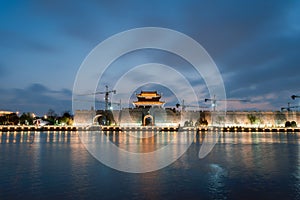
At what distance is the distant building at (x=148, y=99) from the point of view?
73.2 metres

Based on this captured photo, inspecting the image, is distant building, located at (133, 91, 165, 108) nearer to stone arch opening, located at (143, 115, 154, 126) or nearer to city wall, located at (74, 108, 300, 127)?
city wall, located at (74, 108, 300, 127)

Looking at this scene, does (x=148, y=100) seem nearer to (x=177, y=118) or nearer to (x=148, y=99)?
(x=148, y=99)

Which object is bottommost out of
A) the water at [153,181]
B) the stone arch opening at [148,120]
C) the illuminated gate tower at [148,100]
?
the water at [153,181]

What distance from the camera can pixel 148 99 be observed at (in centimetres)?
7356

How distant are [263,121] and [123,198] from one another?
2382 inches

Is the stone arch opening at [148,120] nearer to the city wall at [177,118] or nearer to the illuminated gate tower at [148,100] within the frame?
the city wall at [177,118]

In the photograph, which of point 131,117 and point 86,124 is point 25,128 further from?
point 131,117

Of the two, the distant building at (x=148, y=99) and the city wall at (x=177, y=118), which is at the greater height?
the distant building at (x=148, y=99)

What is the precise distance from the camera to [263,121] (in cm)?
6247

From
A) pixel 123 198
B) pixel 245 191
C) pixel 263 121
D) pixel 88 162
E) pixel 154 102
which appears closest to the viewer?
pixel 123 198

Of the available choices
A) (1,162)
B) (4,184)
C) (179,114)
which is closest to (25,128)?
(179,114)

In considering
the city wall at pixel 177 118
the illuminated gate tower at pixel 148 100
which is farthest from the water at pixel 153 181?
the illuminated gate tower at pixel 148 100

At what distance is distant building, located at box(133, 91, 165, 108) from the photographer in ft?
240

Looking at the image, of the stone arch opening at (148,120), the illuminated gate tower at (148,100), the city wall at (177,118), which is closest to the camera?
the city wall at (177,118)
